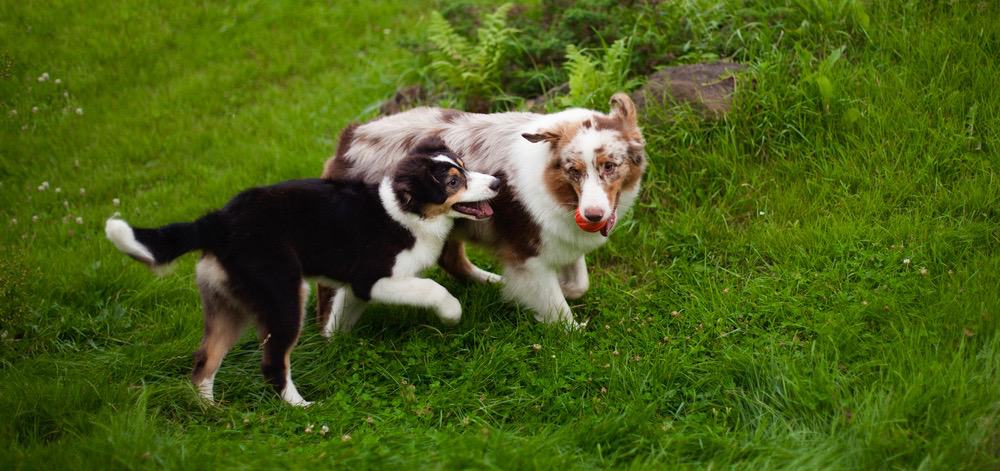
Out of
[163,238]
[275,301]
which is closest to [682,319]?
[275,301]

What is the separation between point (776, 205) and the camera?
5508 mm

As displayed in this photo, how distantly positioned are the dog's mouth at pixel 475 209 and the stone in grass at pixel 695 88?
2054mm

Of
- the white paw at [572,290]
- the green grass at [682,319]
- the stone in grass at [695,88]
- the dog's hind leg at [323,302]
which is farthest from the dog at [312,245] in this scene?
the stone in grass at [695,88]

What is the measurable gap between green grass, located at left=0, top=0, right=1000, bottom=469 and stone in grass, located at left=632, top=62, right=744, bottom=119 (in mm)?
135

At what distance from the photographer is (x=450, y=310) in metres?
4.60

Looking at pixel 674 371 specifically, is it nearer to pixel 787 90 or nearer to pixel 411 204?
pixel 411 204

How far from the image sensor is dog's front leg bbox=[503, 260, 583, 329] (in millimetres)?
4879

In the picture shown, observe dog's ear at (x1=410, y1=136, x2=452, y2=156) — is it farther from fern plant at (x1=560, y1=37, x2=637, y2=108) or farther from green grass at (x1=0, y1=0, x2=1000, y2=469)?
fern plant at (x1=560, y1=37, x2=637, y2=108)

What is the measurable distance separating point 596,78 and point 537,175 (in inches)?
73.4

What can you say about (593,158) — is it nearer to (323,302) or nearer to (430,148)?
(430,148)

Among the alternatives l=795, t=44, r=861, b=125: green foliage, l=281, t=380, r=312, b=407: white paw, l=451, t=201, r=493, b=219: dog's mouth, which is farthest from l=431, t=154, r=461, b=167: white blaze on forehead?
l=795, t=44, r=861, b=125: green foliage

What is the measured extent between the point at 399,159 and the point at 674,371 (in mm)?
2092

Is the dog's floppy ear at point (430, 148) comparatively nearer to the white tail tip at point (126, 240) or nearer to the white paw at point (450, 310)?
the white paw at point (450, 310)

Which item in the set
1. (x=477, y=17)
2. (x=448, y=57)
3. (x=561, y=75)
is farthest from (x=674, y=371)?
(x=477, y=17)
